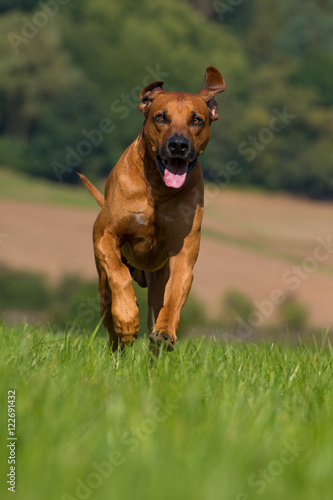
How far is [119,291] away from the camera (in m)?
5.25

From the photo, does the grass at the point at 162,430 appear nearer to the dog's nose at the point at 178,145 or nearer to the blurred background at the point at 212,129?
the dog's nose at the point at 178,145

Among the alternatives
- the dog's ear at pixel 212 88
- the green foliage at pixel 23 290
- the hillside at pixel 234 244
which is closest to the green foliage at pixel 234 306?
the hillside at pixel 234 244

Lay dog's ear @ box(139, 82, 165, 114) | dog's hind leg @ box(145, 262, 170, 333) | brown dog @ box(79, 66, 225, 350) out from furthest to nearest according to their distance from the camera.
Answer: dog's hind leg @ box(145, 262, 170, 333) → dog's ear @ box(139, 82, 165, 114) → brown dog @ box(79, 66, 225, 350)

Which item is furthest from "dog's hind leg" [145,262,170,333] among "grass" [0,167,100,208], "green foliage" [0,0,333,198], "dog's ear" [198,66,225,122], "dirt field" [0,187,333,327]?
"grass" [0,167,100,208]

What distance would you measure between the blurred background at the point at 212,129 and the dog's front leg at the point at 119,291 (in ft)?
86.2

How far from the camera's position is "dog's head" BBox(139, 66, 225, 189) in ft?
16.8

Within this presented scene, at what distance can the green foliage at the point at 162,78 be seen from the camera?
48500 mm

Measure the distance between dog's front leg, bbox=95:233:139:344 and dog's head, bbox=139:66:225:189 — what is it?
25.5 inches

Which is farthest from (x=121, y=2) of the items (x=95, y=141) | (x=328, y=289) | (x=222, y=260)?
(x=328, y=289)

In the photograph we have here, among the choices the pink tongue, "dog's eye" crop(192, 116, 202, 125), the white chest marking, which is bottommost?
the white chest marking

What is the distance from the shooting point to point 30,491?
2396 mm

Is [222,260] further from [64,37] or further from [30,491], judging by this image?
[30,491]

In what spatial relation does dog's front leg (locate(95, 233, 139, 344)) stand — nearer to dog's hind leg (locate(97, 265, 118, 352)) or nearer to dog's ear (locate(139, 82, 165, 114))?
dog's hind leg (locate(97, 265, 118, 352))

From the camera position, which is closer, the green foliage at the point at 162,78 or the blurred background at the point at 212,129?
the blurred background at the point at 212,129
